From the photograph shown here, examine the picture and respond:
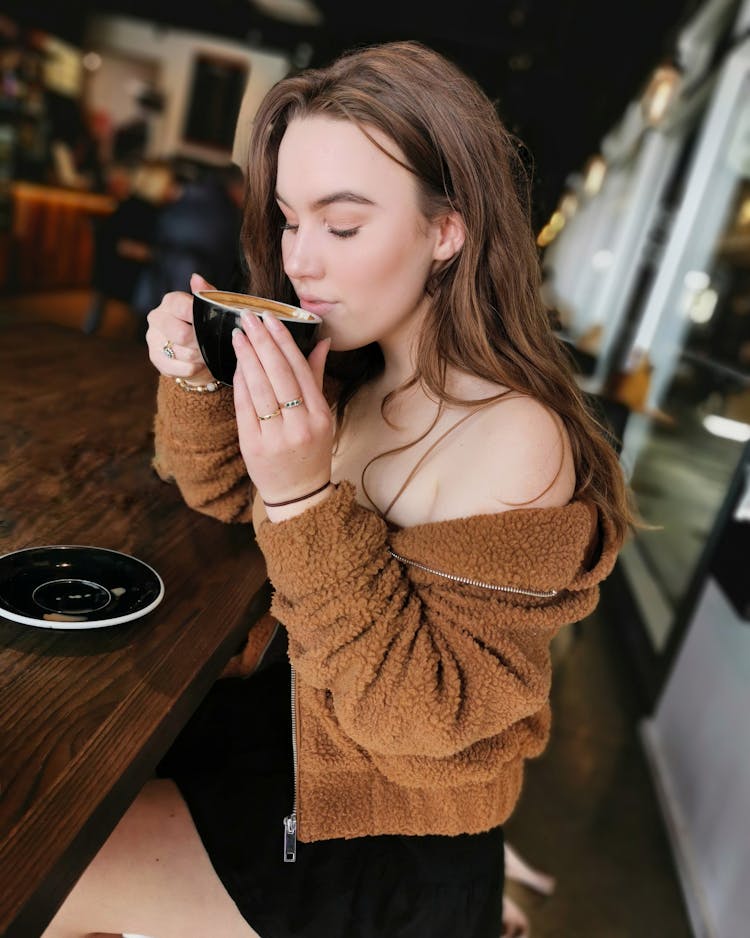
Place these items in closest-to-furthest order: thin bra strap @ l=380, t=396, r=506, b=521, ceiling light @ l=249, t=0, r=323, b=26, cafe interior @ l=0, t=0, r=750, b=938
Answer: cafe interior @ l=0, t=0, r=750, b=938 < thin bra strap @ l=380, t=396, r=506, b=521 < ceiling light @ l=249, t=0, r=323, b=26

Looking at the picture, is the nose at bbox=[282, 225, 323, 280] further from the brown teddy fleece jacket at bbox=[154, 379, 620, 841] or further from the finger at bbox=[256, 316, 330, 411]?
the brown teddy fleece jacket at bbox=[154, 379, 620, 841]

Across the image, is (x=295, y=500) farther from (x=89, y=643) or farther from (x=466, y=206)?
(x=466, y=206)

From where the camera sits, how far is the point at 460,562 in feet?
3.08

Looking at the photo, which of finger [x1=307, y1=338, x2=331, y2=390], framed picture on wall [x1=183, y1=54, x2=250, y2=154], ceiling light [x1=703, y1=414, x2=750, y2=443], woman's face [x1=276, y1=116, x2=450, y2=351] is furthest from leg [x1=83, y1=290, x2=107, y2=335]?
finger [x1=307, y1=338, x2=331, y2=390]

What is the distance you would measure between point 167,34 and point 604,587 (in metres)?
8.93

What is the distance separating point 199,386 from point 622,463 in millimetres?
705

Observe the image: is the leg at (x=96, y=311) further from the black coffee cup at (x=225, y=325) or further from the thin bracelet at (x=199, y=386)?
the black coffee cup at (x=225, y=325)

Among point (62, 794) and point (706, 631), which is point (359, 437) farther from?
point (706, 631)

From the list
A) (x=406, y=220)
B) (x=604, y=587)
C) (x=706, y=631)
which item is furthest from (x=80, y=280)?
(x=406, y=220)

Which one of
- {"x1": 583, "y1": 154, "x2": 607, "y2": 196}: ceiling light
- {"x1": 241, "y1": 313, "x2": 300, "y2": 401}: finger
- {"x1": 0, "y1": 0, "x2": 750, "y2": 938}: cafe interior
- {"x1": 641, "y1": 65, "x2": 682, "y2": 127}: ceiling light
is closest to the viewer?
{"x1": 0, "y1": 0, "x2": 750, "y2": 938}: cafe interior

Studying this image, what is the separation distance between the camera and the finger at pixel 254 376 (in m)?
0.87

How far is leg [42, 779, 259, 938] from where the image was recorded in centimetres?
100

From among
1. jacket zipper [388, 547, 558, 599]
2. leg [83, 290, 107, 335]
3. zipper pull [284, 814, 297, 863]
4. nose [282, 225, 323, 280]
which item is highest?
nose [282, 225, 323, 280]

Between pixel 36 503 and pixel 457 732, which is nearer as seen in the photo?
pixel 457 732
